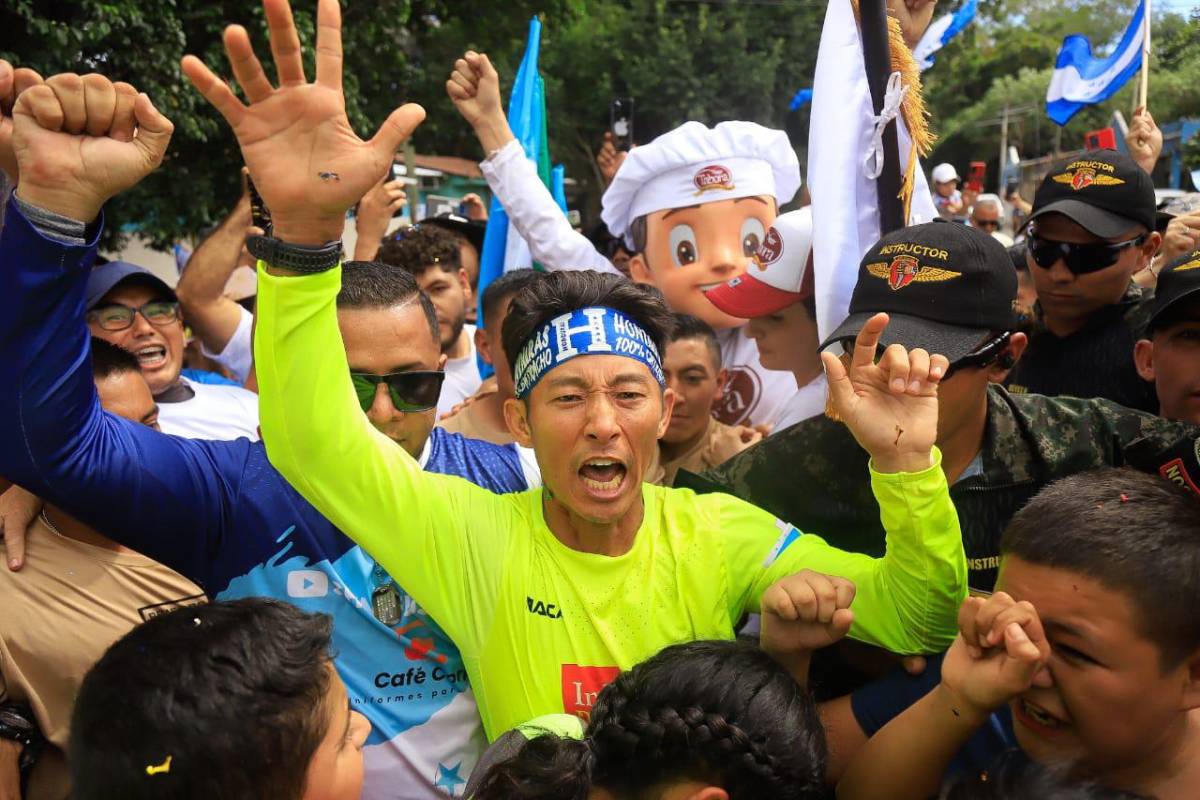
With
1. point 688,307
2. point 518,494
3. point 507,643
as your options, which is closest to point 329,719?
point 507,643

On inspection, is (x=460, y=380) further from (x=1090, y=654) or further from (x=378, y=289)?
(x=1090, y=654)

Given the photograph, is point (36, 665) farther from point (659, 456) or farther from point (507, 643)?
point (659, 456)

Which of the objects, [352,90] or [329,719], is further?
[352,90]

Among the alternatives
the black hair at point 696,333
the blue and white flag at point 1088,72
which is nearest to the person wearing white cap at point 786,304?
the black hair at point 696,333

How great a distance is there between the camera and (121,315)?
3.81 m

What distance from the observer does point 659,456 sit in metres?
3.61

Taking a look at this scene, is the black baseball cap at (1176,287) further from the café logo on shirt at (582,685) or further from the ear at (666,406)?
the café logo on shirt at (582,685)

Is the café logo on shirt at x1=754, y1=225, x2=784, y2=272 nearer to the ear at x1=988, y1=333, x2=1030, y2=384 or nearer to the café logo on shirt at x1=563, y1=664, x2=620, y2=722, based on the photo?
the ear at x1=988, y1=333, x2=1030, y2=384

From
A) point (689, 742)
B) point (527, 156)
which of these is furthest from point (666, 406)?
point (527, 156)

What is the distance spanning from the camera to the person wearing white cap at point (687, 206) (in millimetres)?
4191

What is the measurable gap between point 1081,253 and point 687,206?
61.0 inches

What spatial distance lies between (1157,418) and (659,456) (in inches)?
63.5

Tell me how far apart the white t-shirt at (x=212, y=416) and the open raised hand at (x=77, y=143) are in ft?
5.61

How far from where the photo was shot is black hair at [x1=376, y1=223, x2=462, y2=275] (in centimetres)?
489
